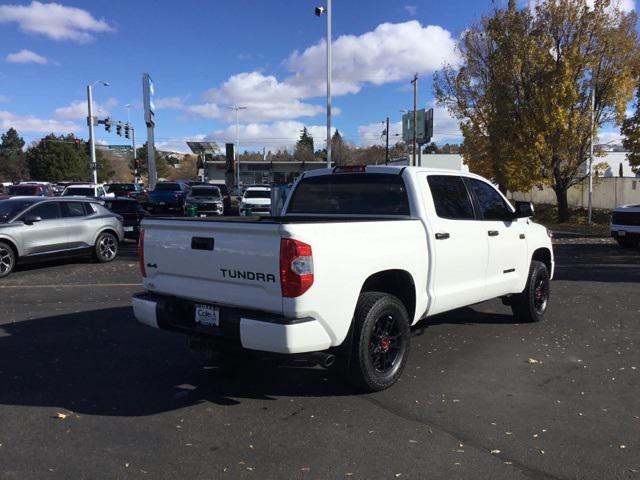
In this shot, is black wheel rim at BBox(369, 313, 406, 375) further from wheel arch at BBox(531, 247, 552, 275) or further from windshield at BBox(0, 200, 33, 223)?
windshield at BBox(0, 200, 33, 223)

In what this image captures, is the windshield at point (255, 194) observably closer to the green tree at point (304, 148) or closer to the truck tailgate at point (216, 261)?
the truck tailgate at point (216, 261)

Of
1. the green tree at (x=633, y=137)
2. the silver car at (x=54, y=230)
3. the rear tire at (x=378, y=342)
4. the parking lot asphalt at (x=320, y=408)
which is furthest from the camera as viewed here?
the green tree at (x=633, y=137)

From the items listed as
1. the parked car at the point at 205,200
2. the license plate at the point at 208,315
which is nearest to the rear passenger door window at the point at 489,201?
the license plate at the point at 208,315

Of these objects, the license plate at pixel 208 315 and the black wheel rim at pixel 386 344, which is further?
the black wheel rim at pixel 386 344

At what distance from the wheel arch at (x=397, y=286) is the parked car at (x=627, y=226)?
1289 cm

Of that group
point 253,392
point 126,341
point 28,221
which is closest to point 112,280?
point 28,221

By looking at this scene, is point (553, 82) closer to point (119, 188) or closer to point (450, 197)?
point (450, 197)

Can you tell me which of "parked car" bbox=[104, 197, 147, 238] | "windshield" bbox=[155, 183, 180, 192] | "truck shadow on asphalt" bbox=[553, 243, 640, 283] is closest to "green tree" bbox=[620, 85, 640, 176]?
"truck shadow on asphalt" bbox=[553, 243, 640, 283]

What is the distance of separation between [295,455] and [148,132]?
3781 centimetres

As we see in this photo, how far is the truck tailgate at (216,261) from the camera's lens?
399 centimetres

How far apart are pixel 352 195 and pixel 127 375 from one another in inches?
110

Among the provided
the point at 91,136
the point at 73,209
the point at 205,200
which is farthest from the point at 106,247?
the point at 91,136

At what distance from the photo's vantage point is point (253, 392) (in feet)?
15.5

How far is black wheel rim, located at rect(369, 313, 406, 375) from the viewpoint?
4.68m
